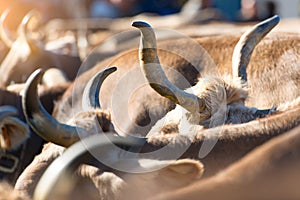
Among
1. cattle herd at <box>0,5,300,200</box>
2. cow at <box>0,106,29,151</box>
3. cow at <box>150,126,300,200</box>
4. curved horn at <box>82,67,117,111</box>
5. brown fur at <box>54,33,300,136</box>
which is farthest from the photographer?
brown fur at <box>54,33,300,136</box>

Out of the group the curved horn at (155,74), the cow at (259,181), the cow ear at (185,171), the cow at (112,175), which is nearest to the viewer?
the cow at (259,181)

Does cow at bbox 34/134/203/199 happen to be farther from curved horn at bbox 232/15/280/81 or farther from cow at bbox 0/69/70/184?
cow at bbox 0/69/70/184

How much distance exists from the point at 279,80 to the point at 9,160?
77.4 inches

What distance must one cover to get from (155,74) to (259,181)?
1755mm

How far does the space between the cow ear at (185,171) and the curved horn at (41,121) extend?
38.0 inches

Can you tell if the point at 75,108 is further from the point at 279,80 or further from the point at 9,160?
the point at 279,80

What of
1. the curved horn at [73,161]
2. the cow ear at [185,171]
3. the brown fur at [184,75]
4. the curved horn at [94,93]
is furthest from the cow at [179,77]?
the cow ear at [185,171]

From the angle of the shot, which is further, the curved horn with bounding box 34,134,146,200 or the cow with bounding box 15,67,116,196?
the cow with bounding box 15,67,116,196

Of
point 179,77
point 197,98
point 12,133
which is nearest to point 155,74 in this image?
point 197,98

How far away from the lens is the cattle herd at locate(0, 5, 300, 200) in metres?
2.95

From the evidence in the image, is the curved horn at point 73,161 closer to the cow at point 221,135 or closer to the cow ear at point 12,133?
the cow at point 221,135

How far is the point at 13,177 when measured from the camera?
19.1 ft

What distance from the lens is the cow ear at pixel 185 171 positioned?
3.37 metres

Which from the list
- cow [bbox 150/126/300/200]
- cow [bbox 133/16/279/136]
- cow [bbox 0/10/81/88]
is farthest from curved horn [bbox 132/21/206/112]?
cow [bbox 0/10/81/88]
